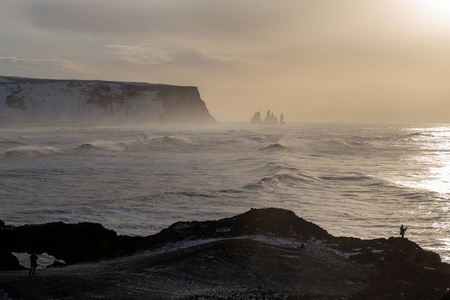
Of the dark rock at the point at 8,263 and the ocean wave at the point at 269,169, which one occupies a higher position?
the ocean wave at the point at 269,169

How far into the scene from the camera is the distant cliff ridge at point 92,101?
143375 millimetres

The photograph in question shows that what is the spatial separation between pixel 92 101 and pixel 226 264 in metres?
154

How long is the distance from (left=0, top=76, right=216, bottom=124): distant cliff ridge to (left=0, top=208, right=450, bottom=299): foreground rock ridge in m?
136

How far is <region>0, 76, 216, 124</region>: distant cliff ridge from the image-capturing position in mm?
143375

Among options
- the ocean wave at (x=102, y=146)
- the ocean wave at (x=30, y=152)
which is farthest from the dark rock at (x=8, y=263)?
the ocean wave at (x=102, y=146)

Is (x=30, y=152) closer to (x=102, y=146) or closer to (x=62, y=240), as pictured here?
(x=102, y=146)

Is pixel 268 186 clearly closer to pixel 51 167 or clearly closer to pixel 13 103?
pixel 51 167

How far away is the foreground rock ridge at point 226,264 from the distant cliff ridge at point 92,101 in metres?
136

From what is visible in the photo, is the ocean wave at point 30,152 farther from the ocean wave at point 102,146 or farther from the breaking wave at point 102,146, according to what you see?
the breaking wave at point 102,146

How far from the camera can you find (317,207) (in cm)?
2419

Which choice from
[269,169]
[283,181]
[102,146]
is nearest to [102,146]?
[102,146]

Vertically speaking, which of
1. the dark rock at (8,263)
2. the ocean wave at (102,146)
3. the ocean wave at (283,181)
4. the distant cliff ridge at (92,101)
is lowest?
the dark rock at (8,263)

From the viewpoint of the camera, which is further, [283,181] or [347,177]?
[347,177]

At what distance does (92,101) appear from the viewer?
158 meters
